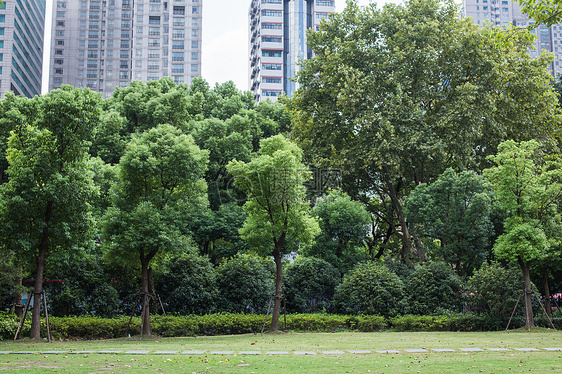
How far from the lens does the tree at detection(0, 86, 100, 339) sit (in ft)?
55.2

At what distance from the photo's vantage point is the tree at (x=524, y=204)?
2055 centimetres

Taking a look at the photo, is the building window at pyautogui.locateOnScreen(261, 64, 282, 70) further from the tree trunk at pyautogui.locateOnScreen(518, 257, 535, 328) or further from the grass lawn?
the grass lawn

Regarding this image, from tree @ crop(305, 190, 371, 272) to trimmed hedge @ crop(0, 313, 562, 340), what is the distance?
476 centimetres

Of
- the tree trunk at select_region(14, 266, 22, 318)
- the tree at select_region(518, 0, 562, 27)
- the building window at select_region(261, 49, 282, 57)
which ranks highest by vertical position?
the building window at select_region(261, 49, 282, 57)

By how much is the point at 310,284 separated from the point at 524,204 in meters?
10.6

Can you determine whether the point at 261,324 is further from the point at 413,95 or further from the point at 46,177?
the point at 413,95

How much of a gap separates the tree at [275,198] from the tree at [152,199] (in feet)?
6.64

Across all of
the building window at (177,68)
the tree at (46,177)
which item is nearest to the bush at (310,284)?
the tree at (46,177)

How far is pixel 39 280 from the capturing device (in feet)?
56.0

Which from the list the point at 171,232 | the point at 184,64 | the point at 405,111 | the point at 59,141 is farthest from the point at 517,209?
the point at 184,64

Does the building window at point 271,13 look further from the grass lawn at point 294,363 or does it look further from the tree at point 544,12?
the tree at point 544,12

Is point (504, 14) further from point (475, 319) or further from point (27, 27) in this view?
point (475, 319)

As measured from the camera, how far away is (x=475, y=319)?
22.0m

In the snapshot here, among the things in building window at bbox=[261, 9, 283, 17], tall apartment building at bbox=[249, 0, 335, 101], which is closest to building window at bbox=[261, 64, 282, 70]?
tall apartment building at bbox=[249, 0, 335, 101]
